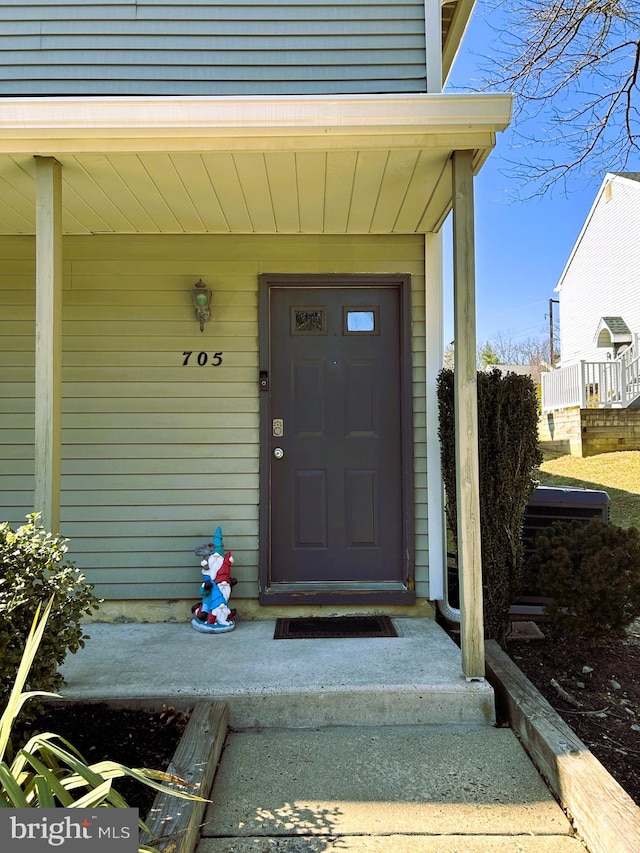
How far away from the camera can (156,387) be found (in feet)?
11.6

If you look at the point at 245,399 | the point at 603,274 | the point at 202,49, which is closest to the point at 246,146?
the point at 202,49

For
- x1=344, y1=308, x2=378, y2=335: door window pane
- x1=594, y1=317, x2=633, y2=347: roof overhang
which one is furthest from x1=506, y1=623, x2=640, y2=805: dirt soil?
x1=594, y1=317, x2=633, y2=347: roof overhang

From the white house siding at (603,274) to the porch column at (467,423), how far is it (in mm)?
12264

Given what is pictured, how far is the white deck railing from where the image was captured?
10438 millimetres

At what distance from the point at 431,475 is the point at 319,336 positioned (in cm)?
111

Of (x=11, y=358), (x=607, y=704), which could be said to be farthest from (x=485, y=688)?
(x=11, y=358)

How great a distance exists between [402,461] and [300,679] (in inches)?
58.4

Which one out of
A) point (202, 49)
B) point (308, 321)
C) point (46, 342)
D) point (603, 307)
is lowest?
point (46, 342)

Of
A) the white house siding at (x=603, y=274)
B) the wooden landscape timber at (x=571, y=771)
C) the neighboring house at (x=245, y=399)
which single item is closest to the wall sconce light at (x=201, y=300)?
the neighboring house at (x=245, y=399)

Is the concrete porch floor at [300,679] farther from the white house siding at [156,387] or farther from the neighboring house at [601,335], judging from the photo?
the neighboring house at [601,335]

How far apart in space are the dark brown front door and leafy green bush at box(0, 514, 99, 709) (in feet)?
4.92

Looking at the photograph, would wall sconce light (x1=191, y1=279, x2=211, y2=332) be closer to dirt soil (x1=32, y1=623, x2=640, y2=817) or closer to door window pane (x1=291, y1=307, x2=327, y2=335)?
door window pane (x1=291, y1=307, x2=327, y2=335)

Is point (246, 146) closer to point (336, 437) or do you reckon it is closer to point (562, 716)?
→ point (336, 437)

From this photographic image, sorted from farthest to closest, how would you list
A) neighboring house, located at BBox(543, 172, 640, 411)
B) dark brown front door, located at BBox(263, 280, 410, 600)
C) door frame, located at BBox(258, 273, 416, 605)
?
neighboring house, located at BBox(543, 172, 640, 411), dark brown front door, located at BBox(263, 280, 410, 600), door frame, located at BBox(258, 273, 416, 605)
